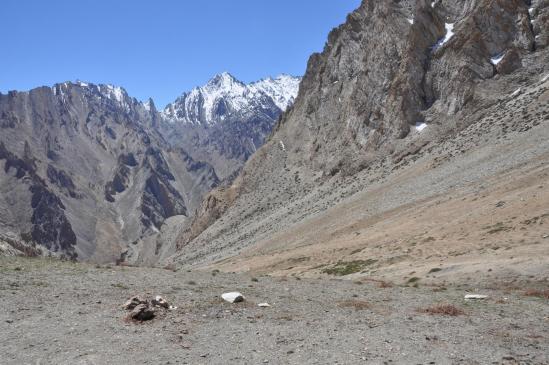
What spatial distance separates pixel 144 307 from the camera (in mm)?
16531

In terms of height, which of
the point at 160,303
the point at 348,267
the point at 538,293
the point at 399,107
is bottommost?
the point at 538,293

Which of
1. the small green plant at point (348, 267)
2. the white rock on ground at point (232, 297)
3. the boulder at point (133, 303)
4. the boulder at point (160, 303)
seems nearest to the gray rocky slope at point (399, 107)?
the small green plant at point (348, 267)

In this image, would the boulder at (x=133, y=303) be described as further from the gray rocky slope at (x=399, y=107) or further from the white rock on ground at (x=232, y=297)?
the gray rocky slope at (x=399, y=107)

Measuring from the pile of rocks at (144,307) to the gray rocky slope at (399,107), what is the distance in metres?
42.6

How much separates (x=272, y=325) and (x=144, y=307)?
416 cm

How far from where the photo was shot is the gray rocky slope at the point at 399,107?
247 feet

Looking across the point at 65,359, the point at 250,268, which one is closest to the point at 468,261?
the point at 65,359

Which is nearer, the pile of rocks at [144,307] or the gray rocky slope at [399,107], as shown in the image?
the pile of rocks at [144,307]

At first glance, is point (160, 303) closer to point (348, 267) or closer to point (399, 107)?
point (348, 267)

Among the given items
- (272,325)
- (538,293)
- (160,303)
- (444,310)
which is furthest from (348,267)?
(160,303)

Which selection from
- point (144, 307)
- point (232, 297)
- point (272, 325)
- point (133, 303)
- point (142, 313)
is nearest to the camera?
point (272, 325)

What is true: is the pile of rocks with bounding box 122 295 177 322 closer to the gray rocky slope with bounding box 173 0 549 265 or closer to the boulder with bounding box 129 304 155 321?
the boulder with bounding box 129 304 155 321

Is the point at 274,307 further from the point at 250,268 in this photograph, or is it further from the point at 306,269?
the point at 250,268

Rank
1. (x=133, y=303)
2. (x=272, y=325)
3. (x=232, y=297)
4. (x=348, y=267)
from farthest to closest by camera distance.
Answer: (x=348, y=267) → (x=232, y=297) → (x=133, y=303) → (x=272, y=325)
